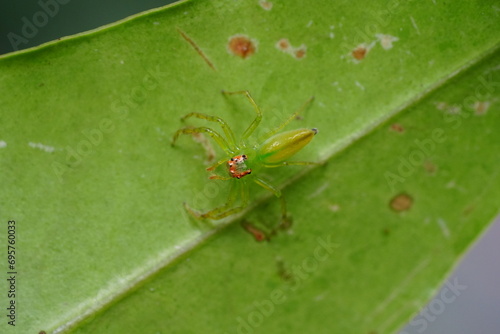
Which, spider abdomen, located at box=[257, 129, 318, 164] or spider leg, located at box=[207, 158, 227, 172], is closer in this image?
spider abdomen, located at box=[257, 129, 318, 164]

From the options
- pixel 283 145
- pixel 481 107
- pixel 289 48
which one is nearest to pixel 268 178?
pixel 283 145

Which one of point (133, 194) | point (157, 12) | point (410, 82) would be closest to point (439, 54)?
point (410, 82)

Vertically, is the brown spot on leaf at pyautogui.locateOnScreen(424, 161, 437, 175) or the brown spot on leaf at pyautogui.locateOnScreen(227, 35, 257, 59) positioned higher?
the brown spot on leaf at pyautogui.locateOnScreen(227, 35, 257, 59)

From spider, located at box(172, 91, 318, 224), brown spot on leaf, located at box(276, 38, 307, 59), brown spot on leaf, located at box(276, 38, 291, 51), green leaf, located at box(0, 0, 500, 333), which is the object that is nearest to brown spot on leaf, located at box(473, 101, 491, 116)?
green leaf, located at box(0, 0, 500, 333)

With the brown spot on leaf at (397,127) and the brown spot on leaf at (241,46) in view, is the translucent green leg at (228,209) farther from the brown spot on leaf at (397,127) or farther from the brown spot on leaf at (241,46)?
the brown spot on leaf at (397,127)

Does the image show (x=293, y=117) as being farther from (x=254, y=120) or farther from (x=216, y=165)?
(x=216, y=165)

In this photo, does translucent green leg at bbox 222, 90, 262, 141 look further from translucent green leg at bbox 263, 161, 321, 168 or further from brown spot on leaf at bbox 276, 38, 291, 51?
brown spot on leaf at bbox 276, 38, 291, 51
